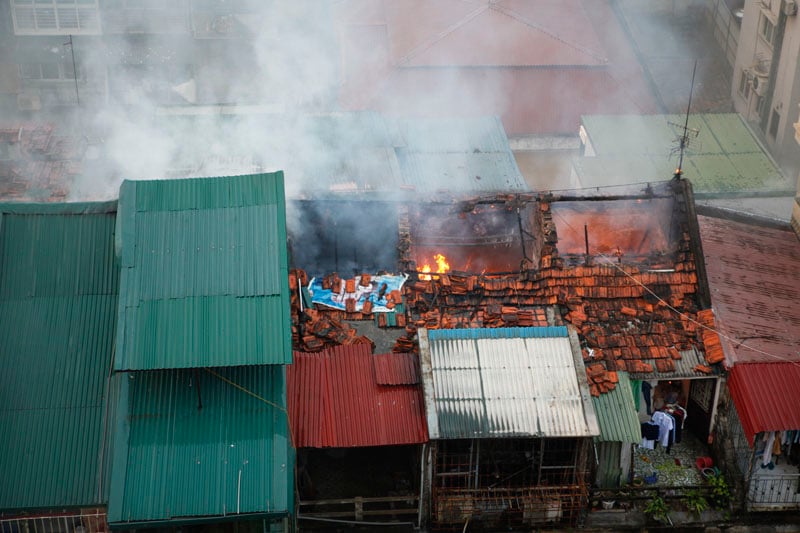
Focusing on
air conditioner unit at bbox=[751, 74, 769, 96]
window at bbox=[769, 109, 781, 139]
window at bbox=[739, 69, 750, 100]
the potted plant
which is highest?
window at bbox=[739, 69, 750, 100]

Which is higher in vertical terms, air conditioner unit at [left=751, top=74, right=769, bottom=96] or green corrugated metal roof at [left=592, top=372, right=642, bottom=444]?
air conditioner unit at [left=751, top=74, right=769, bottom=96]

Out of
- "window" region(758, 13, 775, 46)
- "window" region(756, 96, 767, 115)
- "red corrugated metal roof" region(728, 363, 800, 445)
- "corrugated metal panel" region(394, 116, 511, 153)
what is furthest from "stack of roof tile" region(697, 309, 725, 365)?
"window" region(758, 13, 775, 46)

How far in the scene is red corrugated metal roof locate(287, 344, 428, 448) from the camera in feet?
80.0

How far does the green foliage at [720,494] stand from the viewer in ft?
84.5

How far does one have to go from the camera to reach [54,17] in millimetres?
45938

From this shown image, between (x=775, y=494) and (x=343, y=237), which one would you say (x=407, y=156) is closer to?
(x=343, y=237)

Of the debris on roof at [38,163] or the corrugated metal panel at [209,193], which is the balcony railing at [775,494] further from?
the debris on roof at [38,163]

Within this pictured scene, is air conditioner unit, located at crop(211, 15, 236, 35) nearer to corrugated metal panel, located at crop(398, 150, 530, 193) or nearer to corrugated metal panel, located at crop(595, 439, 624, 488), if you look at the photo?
corrugated metal panel, located at crop(398, 150, 530, 193)

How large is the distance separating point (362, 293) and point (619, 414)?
722cm

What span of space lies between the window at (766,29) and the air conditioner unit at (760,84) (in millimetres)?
1407

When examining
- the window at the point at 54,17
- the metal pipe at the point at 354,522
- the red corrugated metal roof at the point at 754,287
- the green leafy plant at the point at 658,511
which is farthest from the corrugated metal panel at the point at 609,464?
the window at the point at 54,17

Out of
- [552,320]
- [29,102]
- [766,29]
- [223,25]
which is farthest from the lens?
[223,25]

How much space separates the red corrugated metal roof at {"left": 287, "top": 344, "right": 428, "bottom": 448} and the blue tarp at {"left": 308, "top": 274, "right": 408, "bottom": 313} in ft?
4.85

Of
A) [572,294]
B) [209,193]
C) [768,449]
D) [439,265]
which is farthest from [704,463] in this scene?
[209,193]
